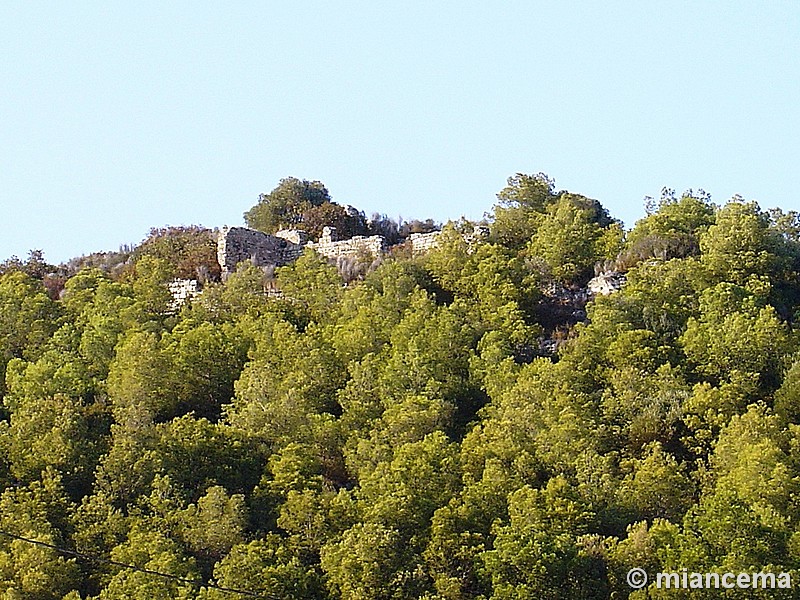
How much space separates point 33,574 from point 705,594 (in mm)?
10902

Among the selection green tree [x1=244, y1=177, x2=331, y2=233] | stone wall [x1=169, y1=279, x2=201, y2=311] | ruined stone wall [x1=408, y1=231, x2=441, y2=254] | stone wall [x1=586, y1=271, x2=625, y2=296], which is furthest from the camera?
green tree [x1=244, y1=177, x2=331, y2=233]

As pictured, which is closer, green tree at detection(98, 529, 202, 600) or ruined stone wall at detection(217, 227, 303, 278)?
green tree at detection(98, 529, 202, 600)

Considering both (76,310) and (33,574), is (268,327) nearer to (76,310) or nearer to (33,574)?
(76,310)

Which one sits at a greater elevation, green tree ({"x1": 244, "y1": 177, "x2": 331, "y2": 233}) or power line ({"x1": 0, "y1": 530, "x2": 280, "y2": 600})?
Result: green tree ({"x1": 244, "y1": 177, "x2": 331, "y2": 233})

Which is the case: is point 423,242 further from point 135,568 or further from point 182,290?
point 135,568

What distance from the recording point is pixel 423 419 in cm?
3097

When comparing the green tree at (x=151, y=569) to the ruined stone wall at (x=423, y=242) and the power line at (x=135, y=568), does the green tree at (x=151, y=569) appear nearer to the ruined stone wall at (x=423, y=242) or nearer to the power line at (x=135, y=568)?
the power line at (x=135, y=568)

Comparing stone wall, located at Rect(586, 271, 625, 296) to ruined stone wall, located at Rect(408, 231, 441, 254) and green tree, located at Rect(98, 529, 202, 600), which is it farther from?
green tree, located at Rect(98, 529, 202, 600)

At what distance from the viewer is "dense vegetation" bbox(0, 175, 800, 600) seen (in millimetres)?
26438

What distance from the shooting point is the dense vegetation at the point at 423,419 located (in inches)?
1041

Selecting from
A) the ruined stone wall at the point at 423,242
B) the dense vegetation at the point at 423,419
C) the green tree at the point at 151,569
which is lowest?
the green tree at the point at 151,569

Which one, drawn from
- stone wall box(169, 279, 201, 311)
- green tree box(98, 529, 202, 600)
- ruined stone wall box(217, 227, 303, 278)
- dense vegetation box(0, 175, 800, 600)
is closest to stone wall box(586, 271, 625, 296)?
dense vegetation box(0, 175, 800, 600)

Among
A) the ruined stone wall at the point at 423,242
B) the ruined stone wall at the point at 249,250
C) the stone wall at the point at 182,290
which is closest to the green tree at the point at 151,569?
the stone wall at the point at 182,290

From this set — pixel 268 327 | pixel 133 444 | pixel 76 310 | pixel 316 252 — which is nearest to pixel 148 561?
pixel 133 444
